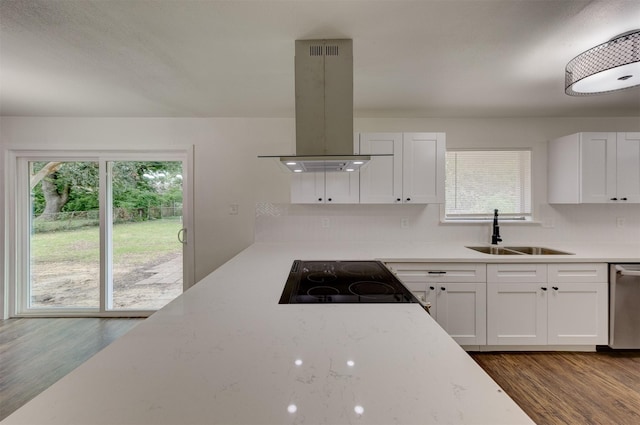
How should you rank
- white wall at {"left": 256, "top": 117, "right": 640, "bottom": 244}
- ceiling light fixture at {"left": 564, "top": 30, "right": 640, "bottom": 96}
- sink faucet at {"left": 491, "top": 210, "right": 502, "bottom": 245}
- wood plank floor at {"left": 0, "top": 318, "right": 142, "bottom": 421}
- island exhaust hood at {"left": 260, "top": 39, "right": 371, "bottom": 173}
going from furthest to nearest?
white wall at {"left": 256, "top": 117, "right": 640, "bottom": 244}
sink faucet at {"left": 491, "top": 210, "right": 502, "bottom": 245}
wood plank floor at {"left": 0, "top": 318, "right": 142, "bottom": 421}
island exhaust hood at {"left": 260, "top": 39, "right": 371, "bottom": 173}
ceiling light fixture at {"left": 564, "top": 30, "right": 640, "bottom": 96}

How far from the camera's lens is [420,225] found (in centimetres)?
302

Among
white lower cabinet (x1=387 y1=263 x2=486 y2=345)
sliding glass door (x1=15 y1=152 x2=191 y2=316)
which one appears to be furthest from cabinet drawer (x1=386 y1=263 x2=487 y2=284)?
sliding glass door (x1=15 y1=152 x2=191 y2=316)

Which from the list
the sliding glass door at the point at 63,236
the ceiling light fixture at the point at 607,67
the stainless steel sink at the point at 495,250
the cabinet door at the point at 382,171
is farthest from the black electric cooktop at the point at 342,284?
the sliding glass door at the point at 63,236

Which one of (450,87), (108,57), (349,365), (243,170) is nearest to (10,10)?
(108,57)

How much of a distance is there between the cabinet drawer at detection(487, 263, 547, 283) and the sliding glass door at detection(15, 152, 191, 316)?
3.06 m

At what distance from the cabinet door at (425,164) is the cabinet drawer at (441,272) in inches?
26.2

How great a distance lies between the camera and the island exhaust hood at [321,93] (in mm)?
1584

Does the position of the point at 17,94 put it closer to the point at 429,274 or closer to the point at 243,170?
the point at 243,170

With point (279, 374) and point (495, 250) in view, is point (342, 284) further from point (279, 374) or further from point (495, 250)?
point (495, 250)

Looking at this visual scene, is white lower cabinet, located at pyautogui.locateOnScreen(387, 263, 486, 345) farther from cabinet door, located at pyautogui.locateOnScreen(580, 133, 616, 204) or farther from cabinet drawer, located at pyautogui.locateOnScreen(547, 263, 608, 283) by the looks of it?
cabinet door, located at pyautogui.locateOnScreen(580, 133, 616, 204)

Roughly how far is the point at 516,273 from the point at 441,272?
62 centimetres

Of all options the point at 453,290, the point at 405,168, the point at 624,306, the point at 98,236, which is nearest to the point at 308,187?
the point at 405,168

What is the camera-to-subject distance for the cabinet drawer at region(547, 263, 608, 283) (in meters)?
2.30

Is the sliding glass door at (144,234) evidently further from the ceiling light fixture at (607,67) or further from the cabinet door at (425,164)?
the ceiling light fixture at (607,67)
